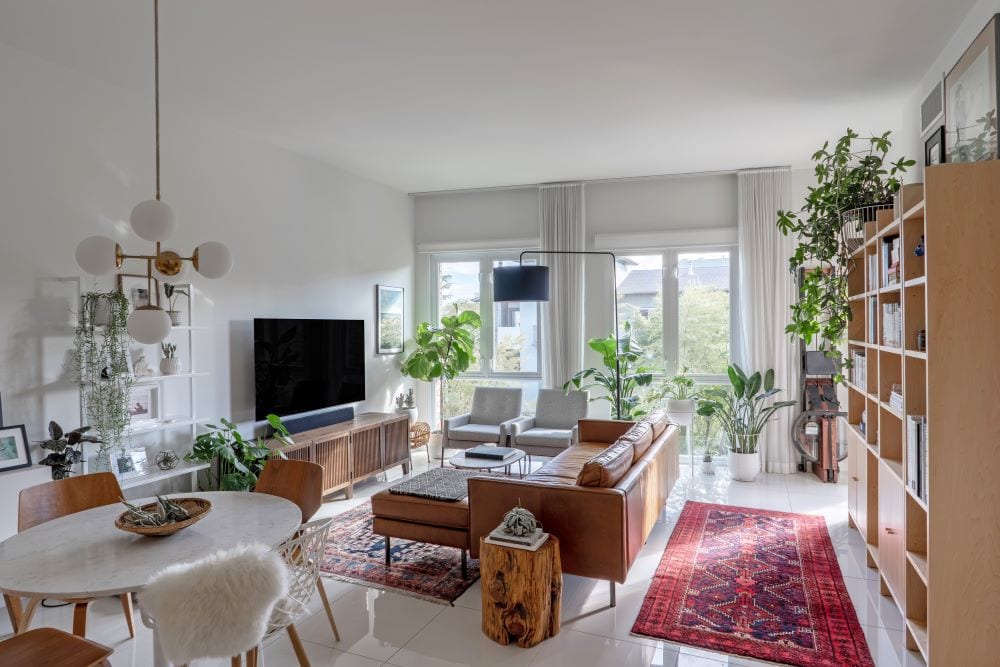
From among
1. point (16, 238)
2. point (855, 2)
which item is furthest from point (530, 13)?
point (16, 238)

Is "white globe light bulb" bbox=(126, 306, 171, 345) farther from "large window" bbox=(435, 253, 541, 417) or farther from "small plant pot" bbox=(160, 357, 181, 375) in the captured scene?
"large window" bbox=(435, 253, 541, 417)

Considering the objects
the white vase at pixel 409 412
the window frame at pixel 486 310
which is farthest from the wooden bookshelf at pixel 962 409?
the window frame at pixel 486 310

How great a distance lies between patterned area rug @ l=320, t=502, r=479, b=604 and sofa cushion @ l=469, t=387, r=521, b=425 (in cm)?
228

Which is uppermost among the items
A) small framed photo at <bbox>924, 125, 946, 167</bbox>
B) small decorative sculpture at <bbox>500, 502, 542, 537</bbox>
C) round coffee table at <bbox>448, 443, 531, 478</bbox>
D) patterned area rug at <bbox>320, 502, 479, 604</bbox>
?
small framed photo at <bbox>924, 125, 946, 167</bbox>

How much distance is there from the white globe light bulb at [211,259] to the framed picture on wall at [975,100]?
347cm

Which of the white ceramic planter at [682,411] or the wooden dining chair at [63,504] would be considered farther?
the white ceramic planter at [682,411]

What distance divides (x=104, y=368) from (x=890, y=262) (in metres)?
4.44

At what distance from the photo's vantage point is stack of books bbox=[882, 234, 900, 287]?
306 centimetres

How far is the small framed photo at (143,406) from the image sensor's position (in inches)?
157

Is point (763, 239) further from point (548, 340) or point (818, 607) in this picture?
point (818, 607)

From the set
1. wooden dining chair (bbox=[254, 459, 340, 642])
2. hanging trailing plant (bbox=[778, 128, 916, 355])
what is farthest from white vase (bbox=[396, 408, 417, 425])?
hanging trailing plant (bbox=[778, 128, 916, 355])

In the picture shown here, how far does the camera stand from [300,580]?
247 centimetres

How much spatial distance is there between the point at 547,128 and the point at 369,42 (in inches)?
74.2

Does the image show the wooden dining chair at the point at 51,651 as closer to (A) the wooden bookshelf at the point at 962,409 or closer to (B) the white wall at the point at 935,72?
(A) the wooden bookshelf at the point at 962,409
